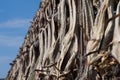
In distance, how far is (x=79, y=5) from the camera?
10.8 ft

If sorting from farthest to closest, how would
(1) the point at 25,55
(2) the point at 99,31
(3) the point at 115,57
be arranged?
(1) the point at 25,55, (2) the point at 99,31, (3) the point at 115,57

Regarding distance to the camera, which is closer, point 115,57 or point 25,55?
point 115,57

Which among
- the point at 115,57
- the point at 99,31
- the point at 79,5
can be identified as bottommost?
the point at 115,57

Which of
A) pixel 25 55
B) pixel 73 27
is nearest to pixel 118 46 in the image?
pixel 73 27

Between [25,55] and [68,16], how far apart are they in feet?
7.54

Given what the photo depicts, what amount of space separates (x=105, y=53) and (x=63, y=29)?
0.99 m

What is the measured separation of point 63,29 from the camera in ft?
11.4

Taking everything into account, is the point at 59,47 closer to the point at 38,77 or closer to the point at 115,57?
the point at 38,77

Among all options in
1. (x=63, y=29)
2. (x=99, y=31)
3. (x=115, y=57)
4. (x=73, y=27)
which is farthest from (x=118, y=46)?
(x=63, y=29)

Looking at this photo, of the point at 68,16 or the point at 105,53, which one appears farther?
the point at 68,16

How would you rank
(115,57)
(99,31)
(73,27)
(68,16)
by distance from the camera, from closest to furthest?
1. (115,57)
2. (99,31)
3. (73,27)
4. (68,16)

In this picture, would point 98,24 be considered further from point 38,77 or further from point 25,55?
point 25,55

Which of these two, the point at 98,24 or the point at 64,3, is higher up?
the point at 64,3

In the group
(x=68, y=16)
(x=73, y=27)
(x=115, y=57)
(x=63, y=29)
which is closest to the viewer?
(x=115, y=57)
